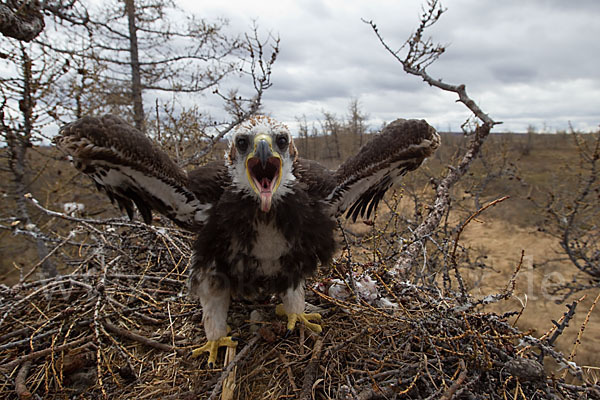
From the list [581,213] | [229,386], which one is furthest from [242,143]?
[581,213]

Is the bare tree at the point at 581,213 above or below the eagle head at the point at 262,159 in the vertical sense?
below

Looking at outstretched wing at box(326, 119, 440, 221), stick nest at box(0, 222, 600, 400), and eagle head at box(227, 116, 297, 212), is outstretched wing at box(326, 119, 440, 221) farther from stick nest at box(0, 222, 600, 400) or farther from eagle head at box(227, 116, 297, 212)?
stick nest at box(0, 222, 600, 400)

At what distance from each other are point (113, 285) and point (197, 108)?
12.4ft

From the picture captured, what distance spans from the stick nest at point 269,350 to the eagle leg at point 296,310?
0.26ft

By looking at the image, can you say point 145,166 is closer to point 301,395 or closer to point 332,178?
point 332,178

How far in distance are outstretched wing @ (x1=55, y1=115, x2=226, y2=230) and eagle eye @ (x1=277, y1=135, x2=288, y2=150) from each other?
59cm

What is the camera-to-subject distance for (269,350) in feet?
7.76

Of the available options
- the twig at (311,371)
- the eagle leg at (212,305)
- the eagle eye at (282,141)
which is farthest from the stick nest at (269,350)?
the eagle eye at (282,141)

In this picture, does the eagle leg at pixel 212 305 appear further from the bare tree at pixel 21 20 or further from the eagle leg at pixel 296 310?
the bare tree at pixel 21 20

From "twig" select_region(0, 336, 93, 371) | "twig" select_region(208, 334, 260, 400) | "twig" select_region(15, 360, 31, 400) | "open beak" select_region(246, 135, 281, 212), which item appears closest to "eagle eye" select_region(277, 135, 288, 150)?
"open beak" select_region(246, 135, 281, 212)

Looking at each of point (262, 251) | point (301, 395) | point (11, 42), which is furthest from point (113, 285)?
point (11, 42)

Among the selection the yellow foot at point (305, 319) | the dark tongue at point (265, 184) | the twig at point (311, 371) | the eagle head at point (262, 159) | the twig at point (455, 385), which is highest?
the eagle head at point (262, 159)

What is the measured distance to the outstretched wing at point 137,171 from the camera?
1.95m

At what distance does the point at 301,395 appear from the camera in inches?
75.1
